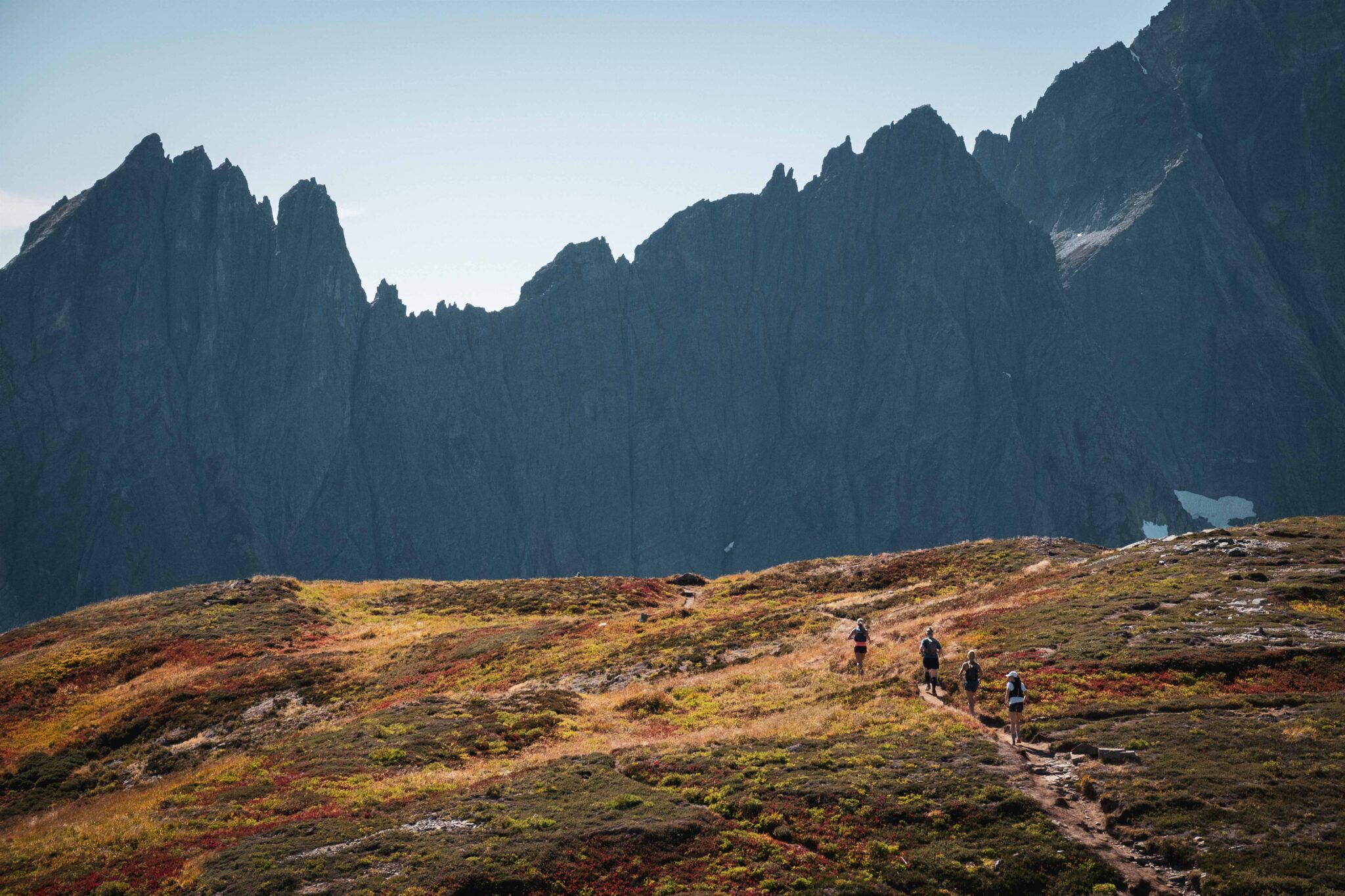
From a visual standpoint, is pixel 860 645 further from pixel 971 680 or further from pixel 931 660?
pixel 971 680

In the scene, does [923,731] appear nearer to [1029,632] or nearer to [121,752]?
[1029,632]

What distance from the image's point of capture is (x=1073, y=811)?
26.6 m

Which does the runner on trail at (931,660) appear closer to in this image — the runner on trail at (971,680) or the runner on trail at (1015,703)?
the runner on trail at (971,680)

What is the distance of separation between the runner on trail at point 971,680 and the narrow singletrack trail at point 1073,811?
191 centimetres

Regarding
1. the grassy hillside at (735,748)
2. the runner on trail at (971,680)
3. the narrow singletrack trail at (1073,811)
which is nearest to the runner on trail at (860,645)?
the grassy hillside at (735,748)

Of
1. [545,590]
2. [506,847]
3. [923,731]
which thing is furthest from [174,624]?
[923,731]

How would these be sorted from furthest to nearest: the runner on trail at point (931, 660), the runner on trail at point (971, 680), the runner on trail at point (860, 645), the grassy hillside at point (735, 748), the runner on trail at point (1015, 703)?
the runner on trail at point (860, 645)
the runner on trail at point (931, 660)
the runner on trail at point (971, 680)
the runner on trail at point (1015, 703)
the grassy hillside at point (735, 748)

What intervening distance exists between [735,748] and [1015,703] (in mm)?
10563

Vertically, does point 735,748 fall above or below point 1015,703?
below

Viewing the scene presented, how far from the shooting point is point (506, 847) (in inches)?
1036

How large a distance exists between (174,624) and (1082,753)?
2663 inches

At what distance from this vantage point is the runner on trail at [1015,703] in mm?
32281

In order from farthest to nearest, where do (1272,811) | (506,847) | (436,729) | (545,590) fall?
(545,590), (436,729), (506,847), (1272,811)

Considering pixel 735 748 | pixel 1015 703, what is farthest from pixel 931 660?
pixel 735 748
